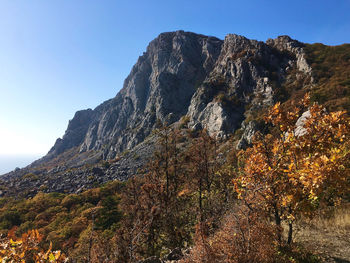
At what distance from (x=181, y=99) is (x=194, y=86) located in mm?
10988

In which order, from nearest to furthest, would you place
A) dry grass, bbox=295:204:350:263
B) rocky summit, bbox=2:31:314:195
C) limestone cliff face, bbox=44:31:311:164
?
1. dry grass, bbox=295:204:350:263
2. rocky summit, bbox=2:31:314:195
3. limestone cliff face, bbox=44:31:311:164

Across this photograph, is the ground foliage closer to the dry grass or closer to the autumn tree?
the autumn tree

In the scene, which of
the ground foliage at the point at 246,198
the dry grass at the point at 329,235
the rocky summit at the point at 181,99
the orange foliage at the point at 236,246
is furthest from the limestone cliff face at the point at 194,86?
the orange foliage at the point at 236,246

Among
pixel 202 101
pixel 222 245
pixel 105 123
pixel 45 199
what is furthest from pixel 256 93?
pixel 105 123

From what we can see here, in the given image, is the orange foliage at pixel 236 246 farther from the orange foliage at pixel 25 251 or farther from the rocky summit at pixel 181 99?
the rocky summit at pixel 181 99

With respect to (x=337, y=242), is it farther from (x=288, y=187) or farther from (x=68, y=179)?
(x=68, y=179)

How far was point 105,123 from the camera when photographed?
12738 centimetres

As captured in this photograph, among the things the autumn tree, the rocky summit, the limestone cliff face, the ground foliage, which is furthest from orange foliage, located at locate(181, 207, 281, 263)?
the limestone cliff face

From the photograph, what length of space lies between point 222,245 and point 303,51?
83.0 metres

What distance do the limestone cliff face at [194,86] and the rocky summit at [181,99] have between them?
337mm

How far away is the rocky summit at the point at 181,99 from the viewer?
58.3 m

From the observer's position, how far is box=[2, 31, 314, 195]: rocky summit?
5828 centimetres

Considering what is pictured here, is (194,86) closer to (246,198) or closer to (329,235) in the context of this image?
(329,235)

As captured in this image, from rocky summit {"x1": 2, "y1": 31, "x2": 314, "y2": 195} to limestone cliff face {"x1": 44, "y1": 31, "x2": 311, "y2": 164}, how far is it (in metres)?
0.34
